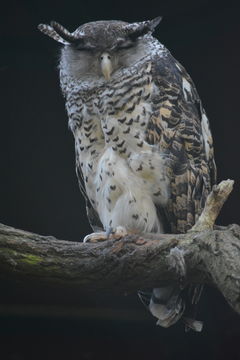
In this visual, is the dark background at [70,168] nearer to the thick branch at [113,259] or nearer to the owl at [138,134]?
the owl at [138,134]

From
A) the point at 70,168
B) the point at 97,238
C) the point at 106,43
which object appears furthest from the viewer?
the point at 70,168

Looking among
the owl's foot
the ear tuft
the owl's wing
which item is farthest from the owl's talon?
the ear tuft

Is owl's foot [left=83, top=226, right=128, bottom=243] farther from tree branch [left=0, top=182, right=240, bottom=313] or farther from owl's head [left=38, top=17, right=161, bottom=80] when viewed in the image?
owl's head [left=38, top=17, right=161, bottom=80]

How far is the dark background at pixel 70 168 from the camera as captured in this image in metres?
3.83

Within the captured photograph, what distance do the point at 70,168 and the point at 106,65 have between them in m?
1.17

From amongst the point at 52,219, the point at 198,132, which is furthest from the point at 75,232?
the point at 198,132

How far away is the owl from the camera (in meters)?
3.23

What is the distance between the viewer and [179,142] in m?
3.29

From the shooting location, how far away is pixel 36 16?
380 cm

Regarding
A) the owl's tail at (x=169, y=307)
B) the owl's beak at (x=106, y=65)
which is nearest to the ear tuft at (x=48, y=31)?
the owl's beak at (x=106, y=65)

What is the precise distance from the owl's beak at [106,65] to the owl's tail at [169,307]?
105 cm

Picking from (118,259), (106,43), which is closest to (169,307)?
(118,259)

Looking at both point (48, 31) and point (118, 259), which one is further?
point (48, 31)

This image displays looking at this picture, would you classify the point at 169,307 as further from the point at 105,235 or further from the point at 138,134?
the point at 138,134
